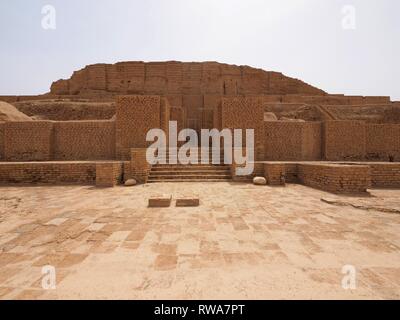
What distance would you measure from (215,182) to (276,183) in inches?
81.4

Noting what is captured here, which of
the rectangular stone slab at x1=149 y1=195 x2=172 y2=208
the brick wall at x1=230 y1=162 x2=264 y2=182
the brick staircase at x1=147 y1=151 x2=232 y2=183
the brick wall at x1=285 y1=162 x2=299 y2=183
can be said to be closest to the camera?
the rectangular stone slab at x1=149 y1=195 x2=172 y2=208

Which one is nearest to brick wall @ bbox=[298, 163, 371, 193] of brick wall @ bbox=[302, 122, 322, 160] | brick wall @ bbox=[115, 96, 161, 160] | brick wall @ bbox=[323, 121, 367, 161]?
brick wall @ bbox=[302, 122, 322, 160]

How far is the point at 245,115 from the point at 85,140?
781cm

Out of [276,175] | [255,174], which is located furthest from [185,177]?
[276,175]

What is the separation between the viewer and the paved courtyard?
1910mm

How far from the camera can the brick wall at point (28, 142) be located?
10.4 metres

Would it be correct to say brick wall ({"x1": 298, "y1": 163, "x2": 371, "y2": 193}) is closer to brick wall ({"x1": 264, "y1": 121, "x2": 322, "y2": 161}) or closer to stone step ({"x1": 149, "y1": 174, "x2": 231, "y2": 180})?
stone step ({"x1": 149, "y1": 174, "x2": 231, "y2": 180})

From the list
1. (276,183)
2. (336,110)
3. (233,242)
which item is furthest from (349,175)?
(336,110)

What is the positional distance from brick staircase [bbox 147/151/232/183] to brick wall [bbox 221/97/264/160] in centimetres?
252

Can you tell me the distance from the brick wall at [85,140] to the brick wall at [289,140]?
7.65 meters

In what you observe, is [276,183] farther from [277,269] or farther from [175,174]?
Answer: [277,269]

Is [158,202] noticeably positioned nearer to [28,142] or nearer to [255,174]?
[255,174]

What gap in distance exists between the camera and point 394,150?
1124 cm
